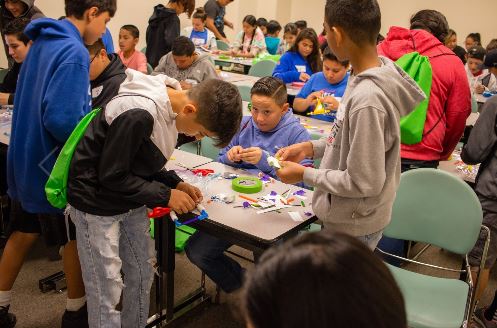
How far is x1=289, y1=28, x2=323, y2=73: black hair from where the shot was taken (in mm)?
5086

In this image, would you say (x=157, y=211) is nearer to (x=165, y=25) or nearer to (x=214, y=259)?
(x=214, y=259)

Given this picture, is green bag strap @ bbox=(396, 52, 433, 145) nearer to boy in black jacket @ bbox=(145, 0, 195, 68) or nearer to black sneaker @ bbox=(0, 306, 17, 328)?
black sneaker @ bbox=(0, 306, 17, 328)

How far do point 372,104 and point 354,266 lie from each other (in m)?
0.99

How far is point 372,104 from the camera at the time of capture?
5.10 ft

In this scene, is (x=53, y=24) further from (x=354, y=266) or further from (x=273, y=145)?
(x=354, y=266)

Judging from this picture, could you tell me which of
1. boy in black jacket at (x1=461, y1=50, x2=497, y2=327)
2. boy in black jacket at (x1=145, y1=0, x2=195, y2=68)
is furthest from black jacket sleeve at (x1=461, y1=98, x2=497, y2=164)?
boy in black jacket at (x1=145, y1=0, x2=195, y2=68)

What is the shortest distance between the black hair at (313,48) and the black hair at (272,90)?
247 centimetres

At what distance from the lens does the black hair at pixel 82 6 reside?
2.24 metres

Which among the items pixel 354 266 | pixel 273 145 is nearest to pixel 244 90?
pixel 273 145

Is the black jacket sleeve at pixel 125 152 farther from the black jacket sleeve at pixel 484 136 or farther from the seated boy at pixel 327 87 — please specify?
the seated boy at pixel 327 87

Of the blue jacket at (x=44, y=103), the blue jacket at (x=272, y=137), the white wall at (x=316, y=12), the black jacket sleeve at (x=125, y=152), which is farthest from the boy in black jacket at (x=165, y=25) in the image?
the black jacket sleeve at (x=125, y=152)

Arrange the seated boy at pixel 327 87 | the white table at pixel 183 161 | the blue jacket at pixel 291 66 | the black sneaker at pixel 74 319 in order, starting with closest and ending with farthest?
1. the black sneaker at pixel 74 319
2. the white table at pixel 183 161
3. the seated boy at pixel 327 87
4. the blue jacket at pixel 291 66

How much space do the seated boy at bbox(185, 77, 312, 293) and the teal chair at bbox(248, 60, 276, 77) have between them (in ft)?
12.0

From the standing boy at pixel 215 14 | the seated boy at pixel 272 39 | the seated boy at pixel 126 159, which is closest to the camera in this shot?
the seated boy at pixel 126 159
